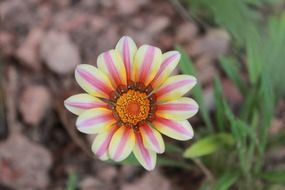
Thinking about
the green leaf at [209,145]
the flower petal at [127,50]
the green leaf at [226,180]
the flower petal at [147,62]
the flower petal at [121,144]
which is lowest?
the green leaf at [226,180]

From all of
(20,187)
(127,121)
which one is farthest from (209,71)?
(127,121)

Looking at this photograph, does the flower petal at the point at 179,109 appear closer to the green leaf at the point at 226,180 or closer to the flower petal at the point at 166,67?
the flower petal at the point at 166,67

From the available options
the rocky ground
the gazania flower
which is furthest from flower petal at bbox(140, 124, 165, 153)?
the rocky ground

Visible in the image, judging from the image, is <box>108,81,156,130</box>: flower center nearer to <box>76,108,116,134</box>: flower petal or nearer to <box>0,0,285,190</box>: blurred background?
<box>76,108,116,134</box>: flower petal

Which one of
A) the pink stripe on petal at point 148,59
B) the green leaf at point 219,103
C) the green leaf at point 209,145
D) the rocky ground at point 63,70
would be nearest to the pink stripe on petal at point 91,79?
the pink stripe on petal at point 148,59

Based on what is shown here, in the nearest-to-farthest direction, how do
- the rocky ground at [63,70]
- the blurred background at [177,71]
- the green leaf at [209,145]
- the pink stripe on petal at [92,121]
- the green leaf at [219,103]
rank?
the pink stripe on petal at [92,121], the green leaf at [209,145], the green leaf at [219,103], the blurred background at [177,71], the rocky ground at [63,70]

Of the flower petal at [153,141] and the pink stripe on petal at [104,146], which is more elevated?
the pink stripe on petal at [104,146]

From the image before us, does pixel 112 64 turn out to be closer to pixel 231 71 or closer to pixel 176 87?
pixel 176 87

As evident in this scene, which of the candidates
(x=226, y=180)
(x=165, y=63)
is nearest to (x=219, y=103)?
(x=226, y=180)

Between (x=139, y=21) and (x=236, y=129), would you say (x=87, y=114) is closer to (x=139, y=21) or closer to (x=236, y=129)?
(x=236, y=129)
